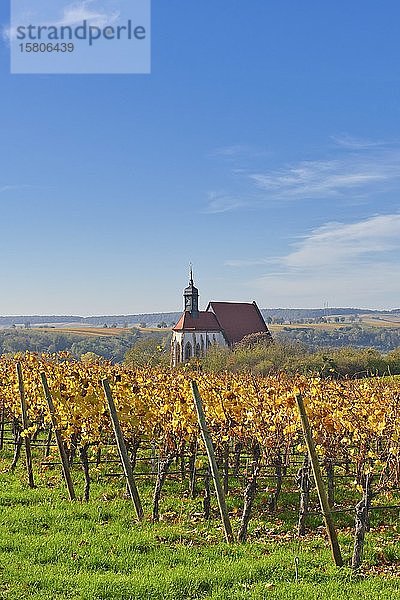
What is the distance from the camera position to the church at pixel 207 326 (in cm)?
6650

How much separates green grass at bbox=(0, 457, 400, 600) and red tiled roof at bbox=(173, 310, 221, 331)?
190 ft

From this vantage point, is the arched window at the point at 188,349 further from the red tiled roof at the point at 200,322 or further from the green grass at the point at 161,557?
the green grass at the point at 161,557

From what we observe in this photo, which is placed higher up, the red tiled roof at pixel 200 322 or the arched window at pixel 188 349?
the red tiled roof at pixel 200 322

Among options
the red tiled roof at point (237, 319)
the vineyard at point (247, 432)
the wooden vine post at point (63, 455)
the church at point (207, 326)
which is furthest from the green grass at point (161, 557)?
the red tiled roof at point (237, 319)

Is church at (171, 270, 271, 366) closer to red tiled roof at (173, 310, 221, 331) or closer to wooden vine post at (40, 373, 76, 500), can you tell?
red tiled roof at (173, 310, 221, 331)

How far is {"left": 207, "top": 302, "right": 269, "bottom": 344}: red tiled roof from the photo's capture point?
2667 inches

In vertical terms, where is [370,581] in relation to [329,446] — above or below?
below

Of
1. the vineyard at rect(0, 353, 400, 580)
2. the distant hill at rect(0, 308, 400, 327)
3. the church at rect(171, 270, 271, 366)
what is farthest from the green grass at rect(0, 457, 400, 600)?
the distant hill at rect(0, 308, 400, 327)

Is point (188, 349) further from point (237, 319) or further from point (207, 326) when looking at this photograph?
point (237, 319)

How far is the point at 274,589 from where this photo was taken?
549cm

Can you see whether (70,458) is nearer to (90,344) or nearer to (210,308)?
(210,308)

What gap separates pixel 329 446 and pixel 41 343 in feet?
241

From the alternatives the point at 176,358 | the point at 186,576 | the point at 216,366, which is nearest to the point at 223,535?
the point at 186,576

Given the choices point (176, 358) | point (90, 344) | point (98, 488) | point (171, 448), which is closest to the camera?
point (171, 448)
